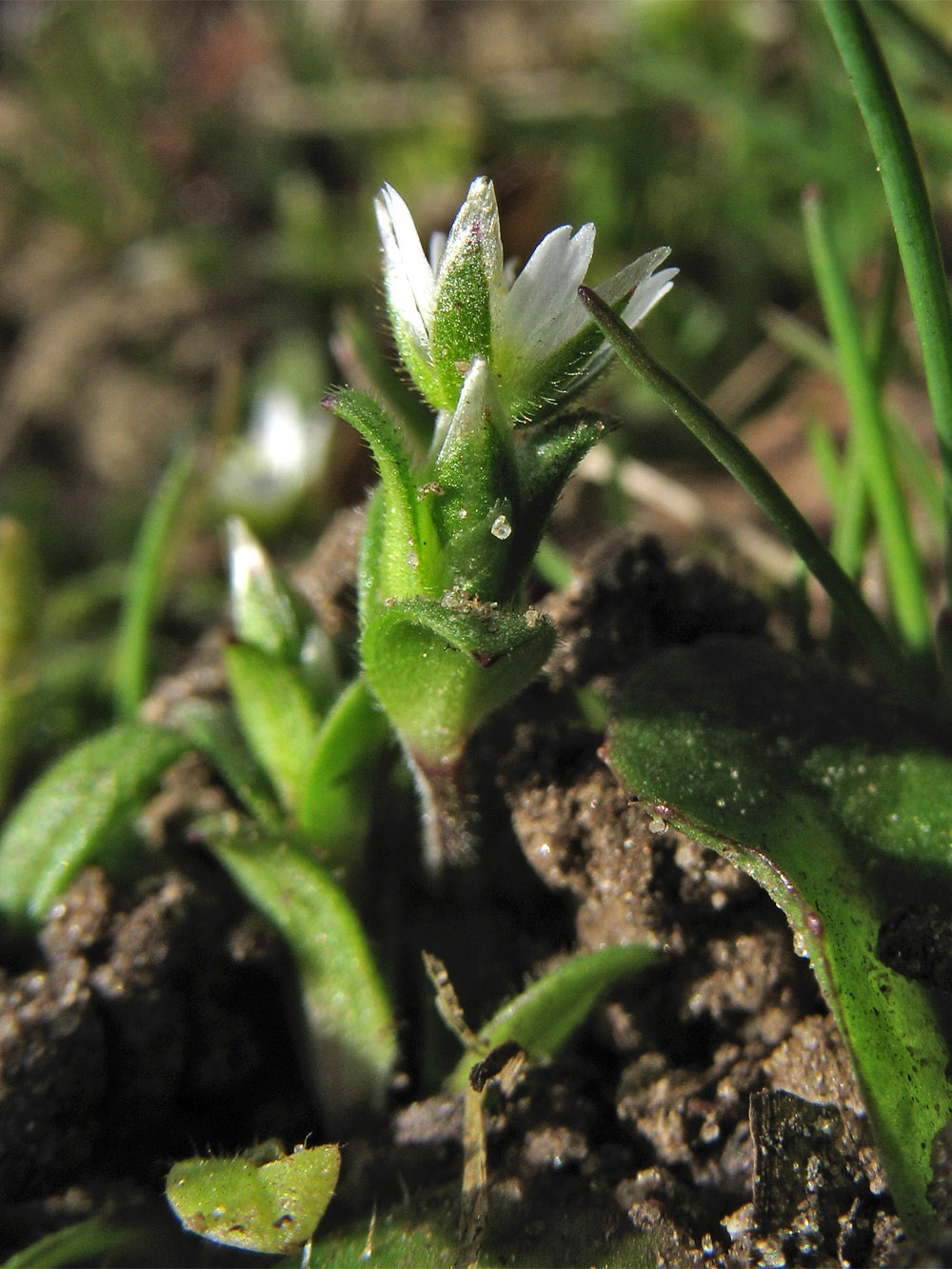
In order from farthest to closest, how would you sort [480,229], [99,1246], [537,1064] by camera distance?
[537,1064] → [99,1246] → [480,229]

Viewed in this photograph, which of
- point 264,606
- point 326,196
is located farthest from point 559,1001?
point 326,196

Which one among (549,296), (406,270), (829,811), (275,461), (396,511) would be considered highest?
(275,461)

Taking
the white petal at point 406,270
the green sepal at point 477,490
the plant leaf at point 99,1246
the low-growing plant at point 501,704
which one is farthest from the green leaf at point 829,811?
the plant leaf at point 99,1246

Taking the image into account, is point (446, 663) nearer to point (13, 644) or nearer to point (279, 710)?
point (279, 710)

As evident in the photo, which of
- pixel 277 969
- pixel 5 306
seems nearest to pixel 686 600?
pixel 277 969

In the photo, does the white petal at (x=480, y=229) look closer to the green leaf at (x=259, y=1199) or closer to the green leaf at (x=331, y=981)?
the green leaf at (x=331, y=981)

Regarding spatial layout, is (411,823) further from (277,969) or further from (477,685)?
(477,685)
